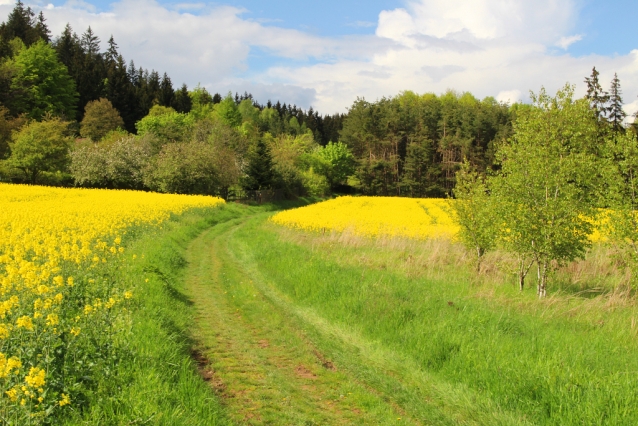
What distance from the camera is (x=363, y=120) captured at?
73.8m

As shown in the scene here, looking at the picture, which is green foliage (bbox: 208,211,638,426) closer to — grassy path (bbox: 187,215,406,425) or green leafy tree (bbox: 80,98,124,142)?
grassy path (bbox: 187,215,406,425)

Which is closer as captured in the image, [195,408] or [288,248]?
[195,408]

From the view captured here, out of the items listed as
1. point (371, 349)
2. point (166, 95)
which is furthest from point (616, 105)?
point (166, 95)

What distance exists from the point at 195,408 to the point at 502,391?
420cm

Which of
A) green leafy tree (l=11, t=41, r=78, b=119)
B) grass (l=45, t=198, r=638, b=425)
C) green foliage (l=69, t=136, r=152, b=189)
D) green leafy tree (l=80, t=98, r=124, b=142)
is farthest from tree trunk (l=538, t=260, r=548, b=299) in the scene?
green leafy tree (l=80, t=98, r=124, b=142)

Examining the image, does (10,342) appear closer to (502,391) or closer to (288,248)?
(502,391)

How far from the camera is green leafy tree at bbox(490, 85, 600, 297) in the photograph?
11.1m

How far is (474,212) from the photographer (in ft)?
44.8

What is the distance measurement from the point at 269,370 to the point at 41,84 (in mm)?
77180

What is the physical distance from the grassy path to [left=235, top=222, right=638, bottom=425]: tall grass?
1.11 m

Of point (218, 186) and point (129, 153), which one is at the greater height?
point (129, 153)

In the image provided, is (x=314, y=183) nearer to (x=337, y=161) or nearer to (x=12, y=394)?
(x=337, y=161)

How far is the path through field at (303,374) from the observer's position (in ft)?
19.2

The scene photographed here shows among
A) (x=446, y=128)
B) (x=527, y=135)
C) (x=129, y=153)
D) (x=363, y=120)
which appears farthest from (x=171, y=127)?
(x=527, y=135)
